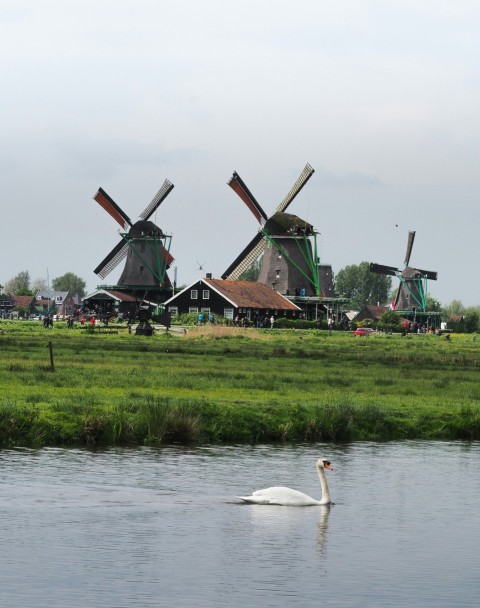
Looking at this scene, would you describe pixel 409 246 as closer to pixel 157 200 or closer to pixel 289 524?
pixel 157 200

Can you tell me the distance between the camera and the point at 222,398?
119 feet

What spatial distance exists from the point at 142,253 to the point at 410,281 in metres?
39.7

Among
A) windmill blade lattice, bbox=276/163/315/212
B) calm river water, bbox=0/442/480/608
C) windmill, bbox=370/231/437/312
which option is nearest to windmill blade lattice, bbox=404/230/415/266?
windmill, bbox=370/231/437/312

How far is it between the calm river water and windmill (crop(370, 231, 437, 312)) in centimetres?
13912

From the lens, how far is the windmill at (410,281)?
16775 cm

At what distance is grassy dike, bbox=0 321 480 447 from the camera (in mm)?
29938

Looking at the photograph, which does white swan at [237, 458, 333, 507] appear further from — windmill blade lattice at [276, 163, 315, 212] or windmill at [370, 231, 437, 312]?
windmill at [370, 231, 437, 312]

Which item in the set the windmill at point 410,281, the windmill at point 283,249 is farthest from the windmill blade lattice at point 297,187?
the windmill at point 410,281

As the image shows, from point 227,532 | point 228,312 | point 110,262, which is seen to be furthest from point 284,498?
point 110,262

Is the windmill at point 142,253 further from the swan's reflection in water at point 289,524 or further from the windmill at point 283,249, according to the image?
the swan's reflection in water at point 289,524

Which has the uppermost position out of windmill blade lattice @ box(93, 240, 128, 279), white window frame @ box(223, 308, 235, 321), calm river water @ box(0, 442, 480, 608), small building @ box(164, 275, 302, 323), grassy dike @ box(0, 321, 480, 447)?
windmill blade lattice @ box(93, 240, 128, 279)

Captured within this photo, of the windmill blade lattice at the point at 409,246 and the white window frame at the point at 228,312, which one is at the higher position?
the windmill blade lattice at the point at 409,246

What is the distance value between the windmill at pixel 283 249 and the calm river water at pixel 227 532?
10640 centimetres

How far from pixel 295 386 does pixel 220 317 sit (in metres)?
79.6
